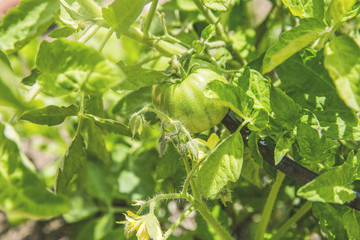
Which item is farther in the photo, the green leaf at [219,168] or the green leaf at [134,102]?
the green leaf at [134,102]

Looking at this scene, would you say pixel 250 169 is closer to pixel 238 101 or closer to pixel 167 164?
pixel 167 164

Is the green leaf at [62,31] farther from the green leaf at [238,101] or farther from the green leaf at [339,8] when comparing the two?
the green leaf at [339,8]

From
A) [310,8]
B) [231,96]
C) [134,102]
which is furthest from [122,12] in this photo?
[134,102]

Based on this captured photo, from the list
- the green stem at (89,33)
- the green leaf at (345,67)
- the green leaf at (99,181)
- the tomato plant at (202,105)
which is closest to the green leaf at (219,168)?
the tomato plant at (202,105)

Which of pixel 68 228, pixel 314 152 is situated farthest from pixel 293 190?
pixel 68 228

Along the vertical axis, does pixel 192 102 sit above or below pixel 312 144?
above

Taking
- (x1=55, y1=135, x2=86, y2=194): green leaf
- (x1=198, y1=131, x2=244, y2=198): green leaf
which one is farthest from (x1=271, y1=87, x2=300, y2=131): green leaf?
(x1=55, y1=135, x2=86, y2=194): green leaf
